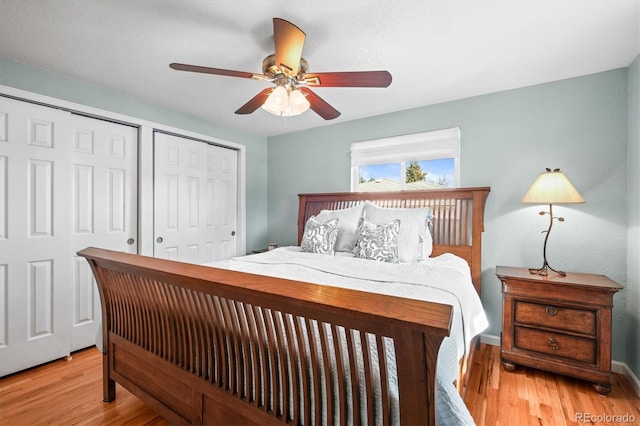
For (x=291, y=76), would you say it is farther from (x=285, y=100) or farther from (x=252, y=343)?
(x=252, y=343)

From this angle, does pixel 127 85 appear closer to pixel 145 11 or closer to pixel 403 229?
pixel 145 11

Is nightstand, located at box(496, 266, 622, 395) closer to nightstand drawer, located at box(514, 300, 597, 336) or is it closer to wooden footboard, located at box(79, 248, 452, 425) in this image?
nightstand drawer, located at box(514, 300, 597, 336)

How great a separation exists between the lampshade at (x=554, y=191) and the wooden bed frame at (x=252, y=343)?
1.97 m

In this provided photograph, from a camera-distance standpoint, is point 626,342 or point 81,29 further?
point 626,342

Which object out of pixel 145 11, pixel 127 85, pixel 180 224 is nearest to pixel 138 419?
pixel 180 224

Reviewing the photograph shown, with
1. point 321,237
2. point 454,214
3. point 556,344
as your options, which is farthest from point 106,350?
point 556,344

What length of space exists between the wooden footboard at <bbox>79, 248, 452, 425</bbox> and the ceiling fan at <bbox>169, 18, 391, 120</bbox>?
115 centimetres

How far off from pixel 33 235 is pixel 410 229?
3058mm

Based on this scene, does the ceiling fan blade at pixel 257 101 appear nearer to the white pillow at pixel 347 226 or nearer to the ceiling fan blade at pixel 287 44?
the ceiling fan blade at pixel 287 44

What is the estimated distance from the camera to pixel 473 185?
111 inches

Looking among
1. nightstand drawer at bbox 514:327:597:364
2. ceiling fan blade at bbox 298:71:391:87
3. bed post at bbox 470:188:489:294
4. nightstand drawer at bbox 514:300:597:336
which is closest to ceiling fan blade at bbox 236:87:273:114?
ceiling fan blade at bbox 298:71:391:87

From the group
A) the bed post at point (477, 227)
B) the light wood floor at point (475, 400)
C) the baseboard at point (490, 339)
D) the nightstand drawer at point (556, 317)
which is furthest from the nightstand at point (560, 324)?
the baseboard at point (490, 339)

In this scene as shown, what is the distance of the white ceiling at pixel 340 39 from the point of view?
160 centimetres

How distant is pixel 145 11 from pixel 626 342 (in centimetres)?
400
